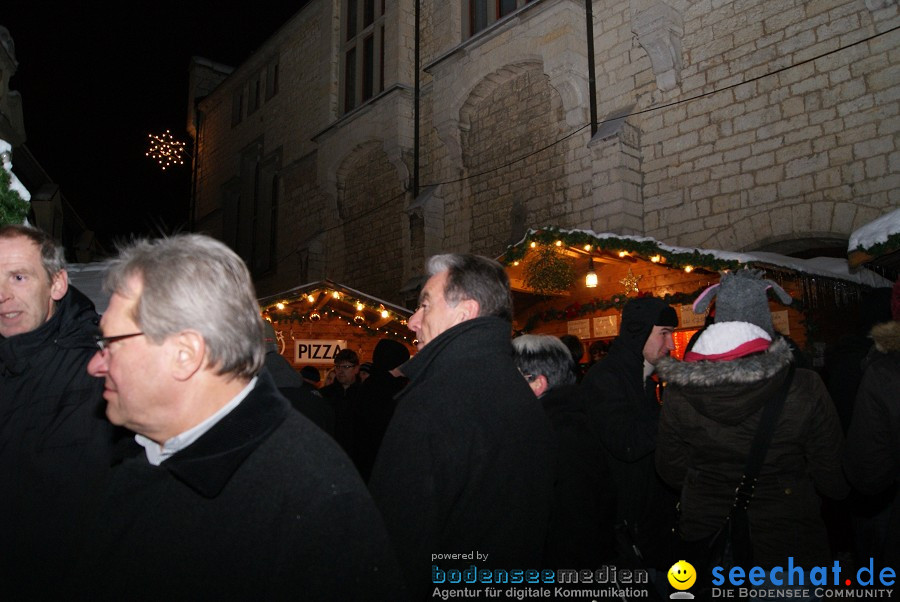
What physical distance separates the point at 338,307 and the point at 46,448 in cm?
669

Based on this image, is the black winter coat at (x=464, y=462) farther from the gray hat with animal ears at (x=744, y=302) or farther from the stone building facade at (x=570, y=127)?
the stone building facade at (x=570, y=127)

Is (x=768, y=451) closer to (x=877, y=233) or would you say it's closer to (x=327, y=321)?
(x=877, y=233)

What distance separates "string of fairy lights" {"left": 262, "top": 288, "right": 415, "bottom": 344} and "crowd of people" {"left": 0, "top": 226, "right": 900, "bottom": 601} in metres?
4.89

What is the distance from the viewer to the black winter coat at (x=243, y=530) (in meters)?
1.02

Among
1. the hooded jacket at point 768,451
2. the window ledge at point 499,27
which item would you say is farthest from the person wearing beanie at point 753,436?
the window ledge at point 499,27

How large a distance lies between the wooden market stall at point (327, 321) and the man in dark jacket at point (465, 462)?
6046 millimetres

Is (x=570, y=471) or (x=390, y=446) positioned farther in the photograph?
(x=570, y=471)

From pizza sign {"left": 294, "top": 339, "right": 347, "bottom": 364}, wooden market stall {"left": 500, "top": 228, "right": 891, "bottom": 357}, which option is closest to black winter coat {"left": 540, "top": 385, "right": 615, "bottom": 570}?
wooden market stall {"left": 500, "top": 228, "right": 891, "bottom": 357}

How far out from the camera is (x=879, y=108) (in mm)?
6785

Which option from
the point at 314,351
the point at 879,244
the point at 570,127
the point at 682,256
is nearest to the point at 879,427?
the point at 879,244

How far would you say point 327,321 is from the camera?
867cm

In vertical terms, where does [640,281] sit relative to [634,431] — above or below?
above

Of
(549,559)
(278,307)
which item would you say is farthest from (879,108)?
(278,307)

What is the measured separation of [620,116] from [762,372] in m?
7.71
